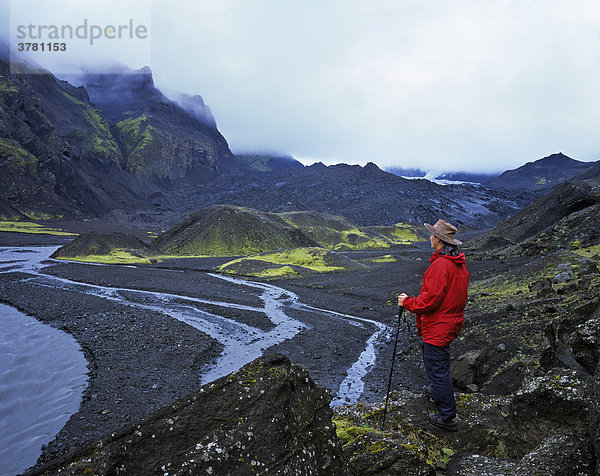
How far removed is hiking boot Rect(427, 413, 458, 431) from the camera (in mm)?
4871

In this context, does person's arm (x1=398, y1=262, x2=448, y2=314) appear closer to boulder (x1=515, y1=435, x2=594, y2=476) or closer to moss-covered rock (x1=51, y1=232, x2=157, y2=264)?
boulder (x1=515, y1=435, x2=594, y2=476)

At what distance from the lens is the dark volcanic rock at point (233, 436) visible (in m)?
2.86

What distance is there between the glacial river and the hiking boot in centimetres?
697

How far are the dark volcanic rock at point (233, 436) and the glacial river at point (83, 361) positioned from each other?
26.1 ft

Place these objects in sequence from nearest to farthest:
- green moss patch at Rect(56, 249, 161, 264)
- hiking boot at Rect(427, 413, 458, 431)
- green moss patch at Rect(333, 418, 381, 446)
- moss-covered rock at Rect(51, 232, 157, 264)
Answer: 1. green moss patch at Rect(333, 418, 381, 446)
2. hiking boot at Rect(427, 413, 458, 431)
3. green moss patch at Rect(56, 249, 161, 264)
4. moss-covered rock at Rect(51, 232, 157, 264)

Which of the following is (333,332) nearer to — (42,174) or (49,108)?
(42,174)

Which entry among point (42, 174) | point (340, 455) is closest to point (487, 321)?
point (340, 455)

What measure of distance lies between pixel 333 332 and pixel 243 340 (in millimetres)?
5419

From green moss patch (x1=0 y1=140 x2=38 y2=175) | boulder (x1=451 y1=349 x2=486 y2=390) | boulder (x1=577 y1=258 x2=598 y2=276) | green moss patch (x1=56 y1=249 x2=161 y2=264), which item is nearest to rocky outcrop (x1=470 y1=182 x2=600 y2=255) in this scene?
boulder (x1=577 y1=258 x2=598 y2=276)

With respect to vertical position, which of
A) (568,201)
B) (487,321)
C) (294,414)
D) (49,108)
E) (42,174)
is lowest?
(487,321)

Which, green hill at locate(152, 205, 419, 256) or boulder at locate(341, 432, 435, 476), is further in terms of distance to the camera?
green hill at locate(152, 205, 419, 256)

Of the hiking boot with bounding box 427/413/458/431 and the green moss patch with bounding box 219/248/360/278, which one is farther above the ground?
the hiking boot with bounding box 427/413/458/431

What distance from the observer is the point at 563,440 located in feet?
10.7

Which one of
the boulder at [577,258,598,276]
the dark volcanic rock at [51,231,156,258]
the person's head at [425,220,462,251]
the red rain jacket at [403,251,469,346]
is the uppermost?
the person's head at [425,220,462,251]
